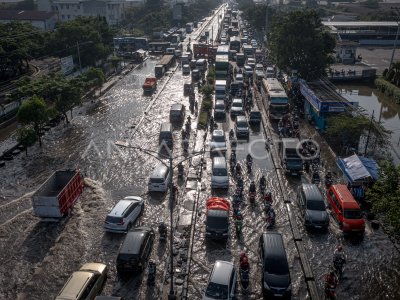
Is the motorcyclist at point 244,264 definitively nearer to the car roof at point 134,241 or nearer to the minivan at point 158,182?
the car roof at point 134,241

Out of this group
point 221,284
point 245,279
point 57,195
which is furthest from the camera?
point 57,195

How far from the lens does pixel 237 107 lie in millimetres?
44531

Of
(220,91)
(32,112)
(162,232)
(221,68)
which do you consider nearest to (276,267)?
(162,232)

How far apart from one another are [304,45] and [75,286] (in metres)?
44.1

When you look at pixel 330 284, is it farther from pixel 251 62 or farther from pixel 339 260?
pixel 251 62

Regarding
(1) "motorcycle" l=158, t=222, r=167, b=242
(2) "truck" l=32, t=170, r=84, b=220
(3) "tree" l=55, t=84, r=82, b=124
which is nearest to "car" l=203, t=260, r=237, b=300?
(1) "motorcycle" l=158, t=222, r=167, b=242

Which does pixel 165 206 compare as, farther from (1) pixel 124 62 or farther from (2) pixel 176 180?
(1) pixel 124 62

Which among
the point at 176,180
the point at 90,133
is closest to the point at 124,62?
the point at 90,133

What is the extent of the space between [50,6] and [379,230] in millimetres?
128459

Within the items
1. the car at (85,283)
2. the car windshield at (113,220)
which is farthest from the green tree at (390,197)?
the car windshield at (113,220)

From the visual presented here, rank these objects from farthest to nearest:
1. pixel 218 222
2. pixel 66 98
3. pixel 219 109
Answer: pixel 219 109, pixel 66 98, pixel 218 222

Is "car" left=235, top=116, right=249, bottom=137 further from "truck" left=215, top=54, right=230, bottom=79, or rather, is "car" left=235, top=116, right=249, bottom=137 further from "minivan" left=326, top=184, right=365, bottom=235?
"truck" left=215, top=54, right=230, bottom=79

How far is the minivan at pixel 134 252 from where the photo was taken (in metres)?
19.2

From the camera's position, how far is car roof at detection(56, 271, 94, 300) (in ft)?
53.6
